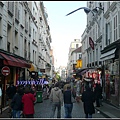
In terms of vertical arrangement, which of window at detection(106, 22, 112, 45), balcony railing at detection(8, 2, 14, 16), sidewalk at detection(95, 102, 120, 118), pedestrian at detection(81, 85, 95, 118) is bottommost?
sidewalk at detection(95, 102, 120, 118)

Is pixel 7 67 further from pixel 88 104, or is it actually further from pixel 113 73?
pixel 113 73

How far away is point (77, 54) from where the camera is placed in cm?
10094

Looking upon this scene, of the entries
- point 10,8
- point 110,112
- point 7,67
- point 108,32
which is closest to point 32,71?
point 108,32

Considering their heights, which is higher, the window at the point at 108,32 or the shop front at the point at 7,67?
the window at the point at 108,32

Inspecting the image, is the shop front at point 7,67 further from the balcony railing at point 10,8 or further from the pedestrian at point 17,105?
the pedestrian at point 17,105

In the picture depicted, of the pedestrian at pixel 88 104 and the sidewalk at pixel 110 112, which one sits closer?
the pedestrian at pixel 88 104

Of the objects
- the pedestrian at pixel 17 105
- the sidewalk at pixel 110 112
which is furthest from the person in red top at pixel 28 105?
the sidewalk at pixel 110 112

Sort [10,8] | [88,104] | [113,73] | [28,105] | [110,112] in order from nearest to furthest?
[28,105] → [88,104] → [110,112] → [113,73] → [10,8]

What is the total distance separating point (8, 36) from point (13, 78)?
3627 millimetres

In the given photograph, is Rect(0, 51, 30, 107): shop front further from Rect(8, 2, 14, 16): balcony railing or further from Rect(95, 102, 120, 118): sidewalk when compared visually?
Rect(95, 102, 120, 118): sidewalk

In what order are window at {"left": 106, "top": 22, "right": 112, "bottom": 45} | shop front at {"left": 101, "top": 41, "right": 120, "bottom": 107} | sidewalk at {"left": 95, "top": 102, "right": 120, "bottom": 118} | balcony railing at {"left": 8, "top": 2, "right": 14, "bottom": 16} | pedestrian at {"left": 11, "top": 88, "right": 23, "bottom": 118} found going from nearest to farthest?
pedestrian at {"left": 11, "top": 88, "right": 23, "bottom": 118} → sidewalk at {"left": 95, "top": 102, "right": 120, "bottom": 118} → shop front at {"left": 101, "top": 41, "right": 120, "bottom": 107} → balcony railing at {"left": 8, "top": 2, "right": 14, "bottom": 16} → window at {"left": 106, "top": 22, "right": 112, "bottom": 45}

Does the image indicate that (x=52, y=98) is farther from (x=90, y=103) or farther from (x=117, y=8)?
(x=117, y=8)

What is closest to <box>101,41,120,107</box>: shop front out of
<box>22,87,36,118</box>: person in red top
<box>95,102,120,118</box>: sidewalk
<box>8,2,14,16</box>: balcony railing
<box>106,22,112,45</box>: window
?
<box>95,102,120,118</box>: sidewalk

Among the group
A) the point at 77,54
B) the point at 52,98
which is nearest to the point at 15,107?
the point at 52,98
